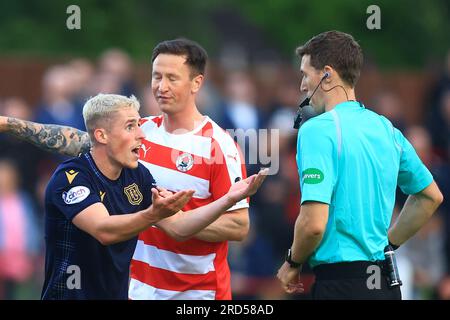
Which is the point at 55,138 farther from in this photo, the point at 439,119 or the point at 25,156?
the point at 439,119

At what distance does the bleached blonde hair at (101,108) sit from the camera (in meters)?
7.32

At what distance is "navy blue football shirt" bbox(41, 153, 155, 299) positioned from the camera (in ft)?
23.1

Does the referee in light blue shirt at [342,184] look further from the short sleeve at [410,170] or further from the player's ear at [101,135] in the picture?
the player's ear at [101,135]

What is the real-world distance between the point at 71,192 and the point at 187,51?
1.80m

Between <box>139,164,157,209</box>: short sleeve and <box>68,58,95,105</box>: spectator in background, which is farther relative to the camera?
<box>68,58,95,105</box>: spectator in background

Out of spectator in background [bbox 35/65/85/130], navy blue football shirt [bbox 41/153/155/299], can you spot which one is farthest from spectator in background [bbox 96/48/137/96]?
navy blue football shirt [bbox 41/153/155/299]

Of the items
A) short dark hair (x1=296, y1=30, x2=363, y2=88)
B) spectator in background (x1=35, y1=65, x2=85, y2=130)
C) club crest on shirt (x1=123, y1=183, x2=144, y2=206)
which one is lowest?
club crest on shirt (x1=123, y1=183, x2=144, y2=206)

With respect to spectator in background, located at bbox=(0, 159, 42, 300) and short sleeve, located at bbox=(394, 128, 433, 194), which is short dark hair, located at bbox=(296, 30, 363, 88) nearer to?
short sleeve, located at bbox=(394, 128, 433, 194)

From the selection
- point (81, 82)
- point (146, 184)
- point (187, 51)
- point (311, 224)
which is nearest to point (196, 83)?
point (187, 51)

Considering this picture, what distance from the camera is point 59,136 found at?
25.4ft

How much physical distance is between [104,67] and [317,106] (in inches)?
323

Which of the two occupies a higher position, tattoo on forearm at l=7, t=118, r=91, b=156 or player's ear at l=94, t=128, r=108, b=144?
tattoo on forearm at l=7, t=118, r=91, b=156

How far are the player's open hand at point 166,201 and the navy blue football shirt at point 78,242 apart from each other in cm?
53

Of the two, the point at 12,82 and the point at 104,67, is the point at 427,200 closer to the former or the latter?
the point at 104,67
